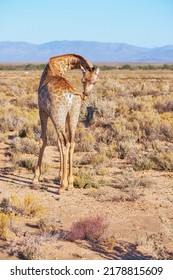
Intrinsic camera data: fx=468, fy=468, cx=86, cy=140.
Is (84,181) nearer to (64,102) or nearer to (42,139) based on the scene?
(42,139)

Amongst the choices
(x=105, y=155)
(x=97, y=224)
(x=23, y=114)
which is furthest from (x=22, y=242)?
(x=23, y=114)

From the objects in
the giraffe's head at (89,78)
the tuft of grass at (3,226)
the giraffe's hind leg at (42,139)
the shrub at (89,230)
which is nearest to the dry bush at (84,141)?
the giraffe's hind leg at (42,139)

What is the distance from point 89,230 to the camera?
632cm

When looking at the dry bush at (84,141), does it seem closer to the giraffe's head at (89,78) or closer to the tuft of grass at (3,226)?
the giraffe's head at (89,78)

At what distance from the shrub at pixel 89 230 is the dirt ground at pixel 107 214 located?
0.29 feet

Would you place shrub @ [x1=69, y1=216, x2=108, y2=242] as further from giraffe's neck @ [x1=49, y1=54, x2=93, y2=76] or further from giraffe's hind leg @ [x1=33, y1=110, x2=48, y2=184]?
giraffe's neck @ [x1=49, y1=54, x2=93, y2=76]

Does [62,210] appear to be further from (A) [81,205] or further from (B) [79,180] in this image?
(B) [79,180]

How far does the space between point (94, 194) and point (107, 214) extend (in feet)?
3.64

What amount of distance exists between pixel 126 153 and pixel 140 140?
84.0 inches

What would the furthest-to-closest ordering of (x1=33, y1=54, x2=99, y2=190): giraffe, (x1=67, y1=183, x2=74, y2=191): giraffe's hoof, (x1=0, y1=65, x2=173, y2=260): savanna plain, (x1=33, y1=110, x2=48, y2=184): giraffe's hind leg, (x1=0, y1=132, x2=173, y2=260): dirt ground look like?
(x1=33, y1=110, x2=48, y2=184): giraffe's hind leg
(x1=67, y1=183, x2=74, y2=191): giraffe's hoof
(x1=33, y1=54, x2=99, y2=190): giraffe
(x1=0, y1=65, x2=173, y2=260): savanna plain
(x1=0, y1=132, x2=173, y2=260): dirt ground

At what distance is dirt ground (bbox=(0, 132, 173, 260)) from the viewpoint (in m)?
5.94

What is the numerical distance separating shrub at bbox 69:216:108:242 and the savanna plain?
13 mm

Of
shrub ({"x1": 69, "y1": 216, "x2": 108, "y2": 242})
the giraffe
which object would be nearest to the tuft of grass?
shrub ({"x1": 69, "y1": 216, "x2": 108, "y2": 242})

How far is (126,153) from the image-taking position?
11.9m
